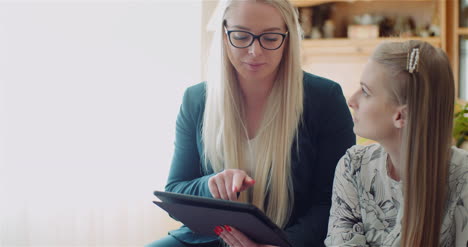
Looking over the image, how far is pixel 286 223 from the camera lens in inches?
63.2

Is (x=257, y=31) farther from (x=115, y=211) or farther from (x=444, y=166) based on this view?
(x=115, y=211)

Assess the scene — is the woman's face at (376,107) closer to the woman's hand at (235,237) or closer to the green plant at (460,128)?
the woman's hand at (235,237)

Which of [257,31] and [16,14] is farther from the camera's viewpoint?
[16,14]

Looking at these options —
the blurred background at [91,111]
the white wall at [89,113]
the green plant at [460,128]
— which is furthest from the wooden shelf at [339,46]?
the green plant at [460,128]

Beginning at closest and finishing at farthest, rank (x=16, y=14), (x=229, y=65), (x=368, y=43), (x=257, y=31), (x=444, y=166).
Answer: (x=444, y=166)
(x=257, y=31)
(x=229, y=65)
(x=16, y=14)
(x=368, y=43)

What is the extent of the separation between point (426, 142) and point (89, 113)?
1.88 m

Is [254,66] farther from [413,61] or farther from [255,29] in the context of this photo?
[413,61]

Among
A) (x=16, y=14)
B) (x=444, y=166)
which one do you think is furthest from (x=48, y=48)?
(x=444, y=166)

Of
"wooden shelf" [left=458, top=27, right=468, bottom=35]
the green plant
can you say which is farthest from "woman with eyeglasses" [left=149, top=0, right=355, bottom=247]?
"wooden shelf" [left=458, top=27, right=468, bottom=35]

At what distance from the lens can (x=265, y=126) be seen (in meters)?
1.62

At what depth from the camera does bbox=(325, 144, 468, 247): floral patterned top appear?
1.24 m

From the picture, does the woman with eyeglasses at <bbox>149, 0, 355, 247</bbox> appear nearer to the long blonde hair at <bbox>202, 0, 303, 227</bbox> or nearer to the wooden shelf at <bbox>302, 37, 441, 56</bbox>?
the long blonde hair at <bbox>202, 0, 303, 227</bbox>

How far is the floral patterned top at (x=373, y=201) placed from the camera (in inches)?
48.7

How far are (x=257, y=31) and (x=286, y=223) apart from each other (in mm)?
516
